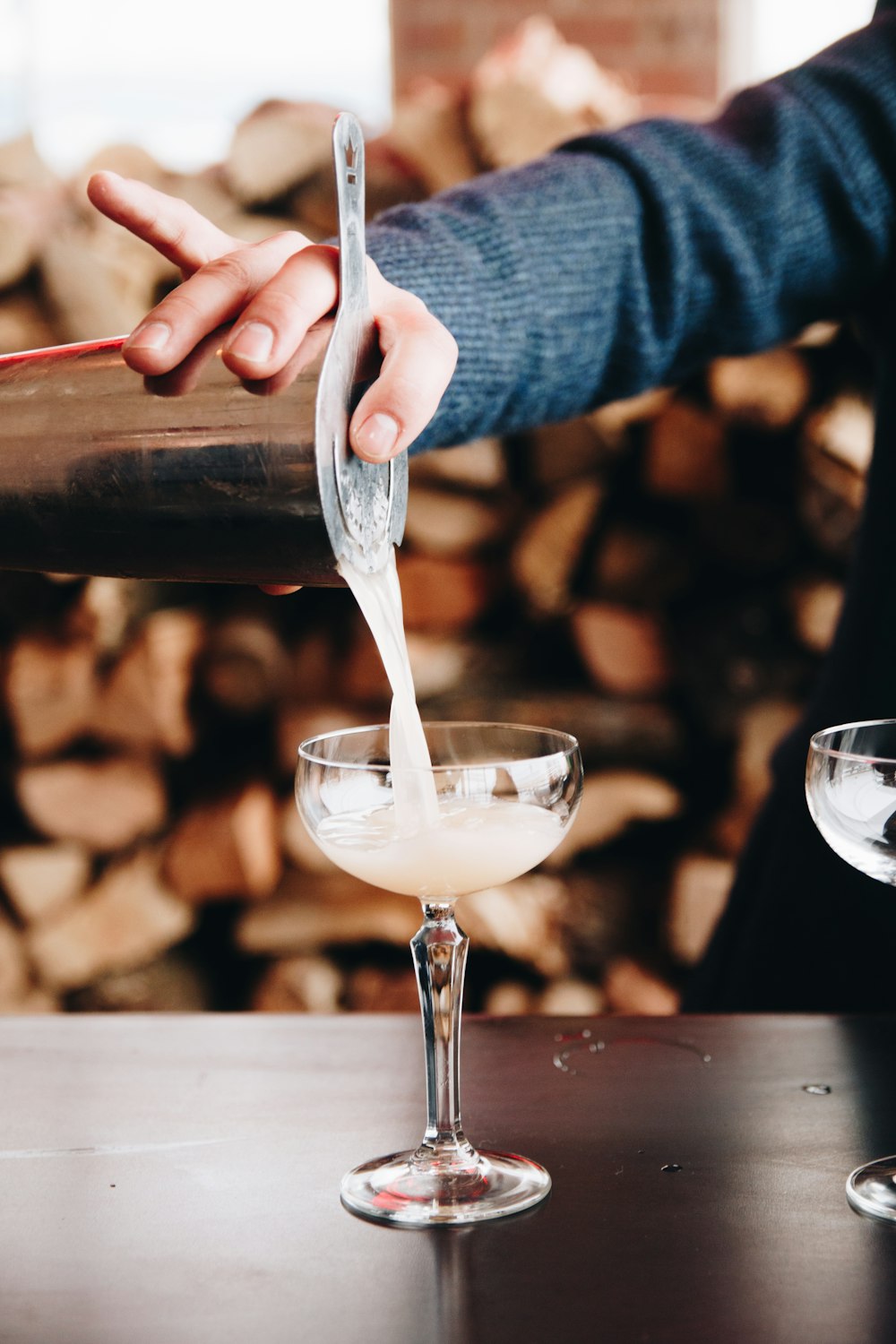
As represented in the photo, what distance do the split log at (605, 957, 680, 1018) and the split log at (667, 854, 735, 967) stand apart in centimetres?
4

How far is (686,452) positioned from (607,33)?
0.76 meters

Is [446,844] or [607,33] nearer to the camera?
[446,844]

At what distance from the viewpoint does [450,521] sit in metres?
1.60

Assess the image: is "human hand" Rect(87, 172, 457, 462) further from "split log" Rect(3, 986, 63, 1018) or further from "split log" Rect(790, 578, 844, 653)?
"split log" Rect(3, 986, 63, 1018)

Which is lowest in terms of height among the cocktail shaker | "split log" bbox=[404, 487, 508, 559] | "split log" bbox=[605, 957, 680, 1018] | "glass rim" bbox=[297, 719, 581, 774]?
"split log" bbox=[605, 957, 680, 1018]

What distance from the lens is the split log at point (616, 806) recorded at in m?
1.61

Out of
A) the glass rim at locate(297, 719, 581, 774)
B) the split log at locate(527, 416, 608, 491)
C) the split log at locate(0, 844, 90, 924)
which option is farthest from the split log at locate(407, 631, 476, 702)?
the glass rim at locate(297, 719, 581, 774)

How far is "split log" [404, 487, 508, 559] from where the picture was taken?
5.27 feet

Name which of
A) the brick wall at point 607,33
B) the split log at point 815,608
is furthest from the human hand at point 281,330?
the brick wall at point 607,33

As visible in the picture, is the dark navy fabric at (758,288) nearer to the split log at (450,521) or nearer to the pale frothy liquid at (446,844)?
the pale frothy liquid at (446,844)

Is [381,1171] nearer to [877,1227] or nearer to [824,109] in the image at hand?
[877,1227]

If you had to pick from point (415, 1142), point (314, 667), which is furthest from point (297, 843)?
point (415, 1142)

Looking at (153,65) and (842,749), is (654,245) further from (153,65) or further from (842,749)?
(153,65)

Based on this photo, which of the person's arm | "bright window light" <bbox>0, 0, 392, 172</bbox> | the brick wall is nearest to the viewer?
the person's arm
